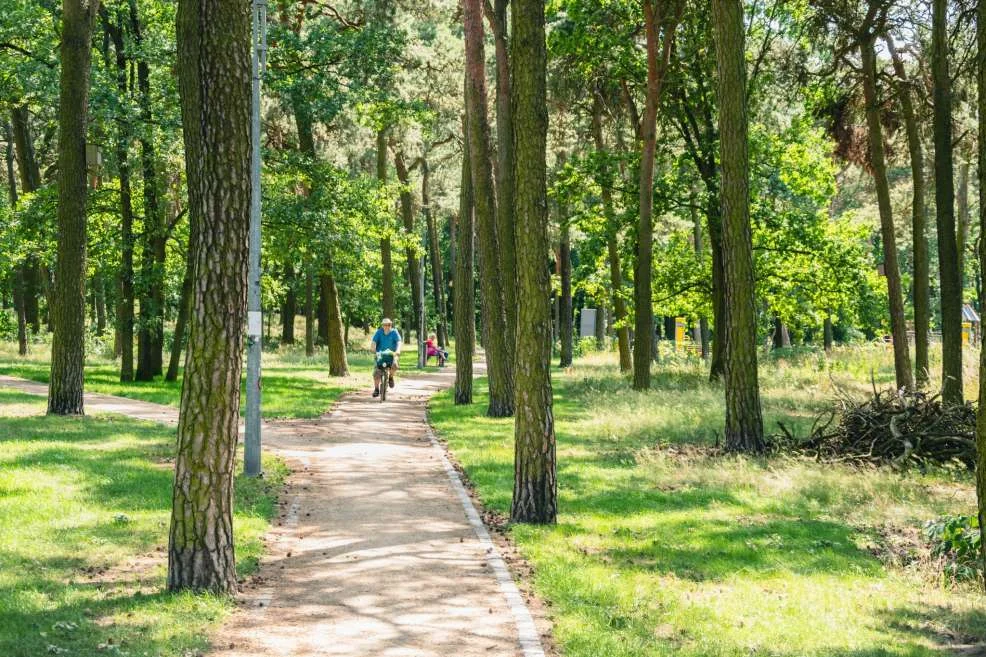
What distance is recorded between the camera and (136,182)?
30.0m

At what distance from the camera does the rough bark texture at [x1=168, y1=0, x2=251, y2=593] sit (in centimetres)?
Answer: 862

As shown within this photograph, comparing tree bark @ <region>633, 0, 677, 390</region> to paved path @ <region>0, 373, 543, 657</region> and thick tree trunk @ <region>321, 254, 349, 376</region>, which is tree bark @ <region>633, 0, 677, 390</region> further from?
thick tree trunk @ <region>321, 254, 349, 376</region>

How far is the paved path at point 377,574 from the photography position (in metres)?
7.41

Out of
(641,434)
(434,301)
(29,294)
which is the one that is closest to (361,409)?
(641,434)

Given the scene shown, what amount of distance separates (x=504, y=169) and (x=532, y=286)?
36.6 ft

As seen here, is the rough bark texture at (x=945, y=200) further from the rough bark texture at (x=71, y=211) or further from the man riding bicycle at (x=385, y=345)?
the rough bark texture at (x=71, y=211)

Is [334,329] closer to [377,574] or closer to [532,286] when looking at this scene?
[532,286]

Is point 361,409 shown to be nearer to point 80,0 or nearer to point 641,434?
point 641,434

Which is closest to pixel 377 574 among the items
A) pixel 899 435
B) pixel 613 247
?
pixel 899 435

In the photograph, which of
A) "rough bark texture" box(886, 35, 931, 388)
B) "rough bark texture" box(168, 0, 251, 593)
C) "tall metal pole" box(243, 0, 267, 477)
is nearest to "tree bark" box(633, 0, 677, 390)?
Answer: "rough bark texture" box(886, 35, 931, 388)

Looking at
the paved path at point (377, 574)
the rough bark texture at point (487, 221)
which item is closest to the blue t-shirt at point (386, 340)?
the rough bark texture at point (487, 221)

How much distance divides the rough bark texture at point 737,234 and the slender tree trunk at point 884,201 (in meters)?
7.16

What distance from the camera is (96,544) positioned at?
10.0 metres

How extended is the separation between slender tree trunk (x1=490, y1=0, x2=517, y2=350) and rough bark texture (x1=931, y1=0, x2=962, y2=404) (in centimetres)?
801
